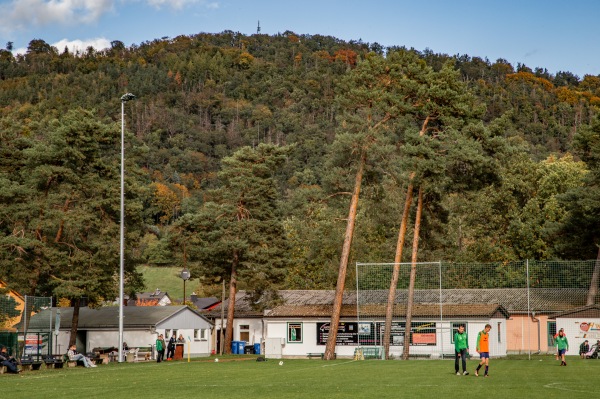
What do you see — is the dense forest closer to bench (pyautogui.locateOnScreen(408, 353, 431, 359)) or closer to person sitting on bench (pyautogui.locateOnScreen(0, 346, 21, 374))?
bench (pyautogui.locateOnScreen(408, 353, 431, 359))

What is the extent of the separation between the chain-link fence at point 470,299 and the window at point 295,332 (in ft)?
13.2

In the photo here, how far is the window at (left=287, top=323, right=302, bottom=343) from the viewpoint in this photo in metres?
53.8

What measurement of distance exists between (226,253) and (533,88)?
128738 mm

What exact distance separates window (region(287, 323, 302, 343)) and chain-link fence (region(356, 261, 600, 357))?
402 cm

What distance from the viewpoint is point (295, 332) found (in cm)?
5400

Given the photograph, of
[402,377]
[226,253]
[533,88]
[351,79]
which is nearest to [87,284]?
[226,253]

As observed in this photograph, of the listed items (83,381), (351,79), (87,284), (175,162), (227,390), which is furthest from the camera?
(175,162)

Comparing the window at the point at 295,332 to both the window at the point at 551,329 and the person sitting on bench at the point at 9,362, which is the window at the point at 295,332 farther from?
the person sitting on bench at the point at 9,362

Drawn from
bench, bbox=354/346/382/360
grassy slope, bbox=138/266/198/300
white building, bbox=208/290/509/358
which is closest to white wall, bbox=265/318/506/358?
white building, bbox=208/290/509/358

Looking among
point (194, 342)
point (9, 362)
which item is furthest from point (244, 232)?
point (9, 362)

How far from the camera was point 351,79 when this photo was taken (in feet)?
168

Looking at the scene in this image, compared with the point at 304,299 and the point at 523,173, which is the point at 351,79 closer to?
the point at 304,299

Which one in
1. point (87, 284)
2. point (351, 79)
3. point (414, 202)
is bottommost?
point (87, 284)

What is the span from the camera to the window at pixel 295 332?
177 feet
